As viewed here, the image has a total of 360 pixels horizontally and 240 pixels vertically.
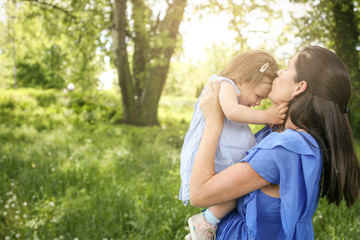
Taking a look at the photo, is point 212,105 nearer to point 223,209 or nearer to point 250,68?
point 250,68

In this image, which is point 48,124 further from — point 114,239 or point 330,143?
point 330,143

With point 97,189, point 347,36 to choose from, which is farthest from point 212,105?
point 347,36

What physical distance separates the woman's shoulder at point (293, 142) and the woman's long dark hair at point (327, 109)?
5 cm

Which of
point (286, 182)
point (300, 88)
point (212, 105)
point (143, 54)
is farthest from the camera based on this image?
point (143, 54)

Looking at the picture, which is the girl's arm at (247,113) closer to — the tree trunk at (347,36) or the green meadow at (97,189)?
the green meadow at (97,189)

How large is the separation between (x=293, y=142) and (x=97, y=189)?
3.54 m

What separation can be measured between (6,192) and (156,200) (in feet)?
6.63

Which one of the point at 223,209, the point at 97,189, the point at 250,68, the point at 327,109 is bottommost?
the point at 97,189

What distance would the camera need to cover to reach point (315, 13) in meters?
7.02

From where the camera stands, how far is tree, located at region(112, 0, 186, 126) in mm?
8094

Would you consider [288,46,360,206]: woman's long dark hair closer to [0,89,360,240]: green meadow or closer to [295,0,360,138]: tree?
[0,89,360,240]: green meadow

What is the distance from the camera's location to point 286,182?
4.23ft

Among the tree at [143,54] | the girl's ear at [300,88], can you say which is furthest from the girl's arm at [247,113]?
the tree at [143,54]

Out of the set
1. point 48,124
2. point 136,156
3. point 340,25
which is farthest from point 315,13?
point 48,124
